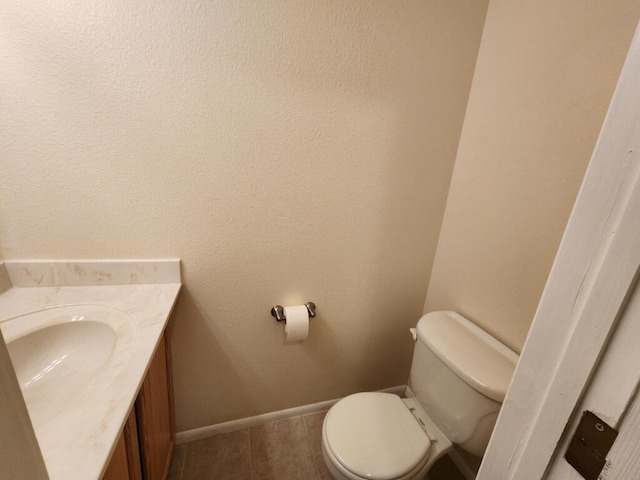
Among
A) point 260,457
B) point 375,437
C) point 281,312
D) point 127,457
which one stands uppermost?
point 281,312

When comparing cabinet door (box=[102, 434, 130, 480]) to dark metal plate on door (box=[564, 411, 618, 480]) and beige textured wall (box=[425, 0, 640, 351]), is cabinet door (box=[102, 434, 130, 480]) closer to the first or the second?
dark metal plate on door (box=[564, 411, 618, 480])

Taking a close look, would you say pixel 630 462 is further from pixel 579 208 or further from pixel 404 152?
pixel 404 152

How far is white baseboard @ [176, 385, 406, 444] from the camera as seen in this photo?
1338 mm

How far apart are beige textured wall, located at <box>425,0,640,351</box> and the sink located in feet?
4.22


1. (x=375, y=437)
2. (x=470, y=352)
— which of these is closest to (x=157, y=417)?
(x=375, y=437)

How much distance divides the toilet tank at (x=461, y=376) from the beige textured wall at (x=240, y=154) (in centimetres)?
34

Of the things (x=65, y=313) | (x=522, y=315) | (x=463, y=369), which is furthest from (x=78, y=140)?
(x=522, y=315)

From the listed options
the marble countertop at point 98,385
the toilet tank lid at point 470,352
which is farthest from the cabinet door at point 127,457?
the toilet tank lid at point 470,352

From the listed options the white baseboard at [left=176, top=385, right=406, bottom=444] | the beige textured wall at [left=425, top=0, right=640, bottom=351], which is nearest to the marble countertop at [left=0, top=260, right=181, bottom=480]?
the white baseboard at [left=176, top=385, right=406, bottom=444]

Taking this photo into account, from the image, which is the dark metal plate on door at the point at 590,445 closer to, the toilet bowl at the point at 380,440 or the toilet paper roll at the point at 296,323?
the toilet bowl at the point at 380,440

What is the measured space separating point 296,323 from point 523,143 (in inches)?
44.5

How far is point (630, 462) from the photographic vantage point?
0.28 m

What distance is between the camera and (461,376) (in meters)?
0.92

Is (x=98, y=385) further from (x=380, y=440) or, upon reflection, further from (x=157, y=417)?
(x=380, y=440)
